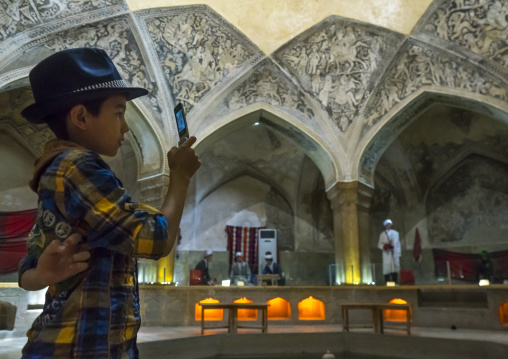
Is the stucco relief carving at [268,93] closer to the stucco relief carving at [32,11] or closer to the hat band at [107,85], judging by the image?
the stucco relief carving at [32,11]

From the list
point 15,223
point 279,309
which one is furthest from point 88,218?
point 15,223

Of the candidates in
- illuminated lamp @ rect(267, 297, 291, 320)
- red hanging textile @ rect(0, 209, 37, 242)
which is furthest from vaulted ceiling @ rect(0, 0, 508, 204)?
illuminated lamp @ rect(267, 297, 291, 320)

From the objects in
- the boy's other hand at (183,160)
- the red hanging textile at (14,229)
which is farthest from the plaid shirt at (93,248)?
the red hanging textile at (14,229)

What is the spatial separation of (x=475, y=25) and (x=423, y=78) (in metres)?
1.70

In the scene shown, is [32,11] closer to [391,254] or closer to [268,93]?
[268,93]

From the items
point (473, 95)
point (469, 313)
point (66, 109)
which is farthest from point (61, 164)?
point (473, 95)

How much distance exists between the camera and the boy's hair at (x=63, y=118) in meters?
1.26

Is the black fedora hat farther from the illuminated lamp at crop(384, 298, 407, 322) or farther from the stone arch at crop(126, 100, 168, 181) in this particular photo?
the illuminated lamp at crop(384, 298, 407, 322)

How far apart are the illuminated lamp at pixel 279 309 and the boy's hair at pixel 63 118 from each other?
997 cm

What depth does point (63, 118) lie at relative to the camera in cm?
128

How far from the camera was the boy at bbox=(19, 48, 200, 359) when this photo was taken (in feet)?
3.44

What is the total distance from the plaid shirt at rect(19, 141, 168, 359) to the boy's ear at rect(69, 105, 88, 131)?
12cm

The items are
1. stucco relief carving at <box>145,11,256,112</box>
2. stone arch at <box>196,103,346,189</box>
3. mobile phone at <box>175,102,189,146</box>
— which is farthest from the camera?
stone arch at <box>196,103,346,189</box>

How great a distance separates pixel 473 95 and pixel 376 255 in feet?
23.2
